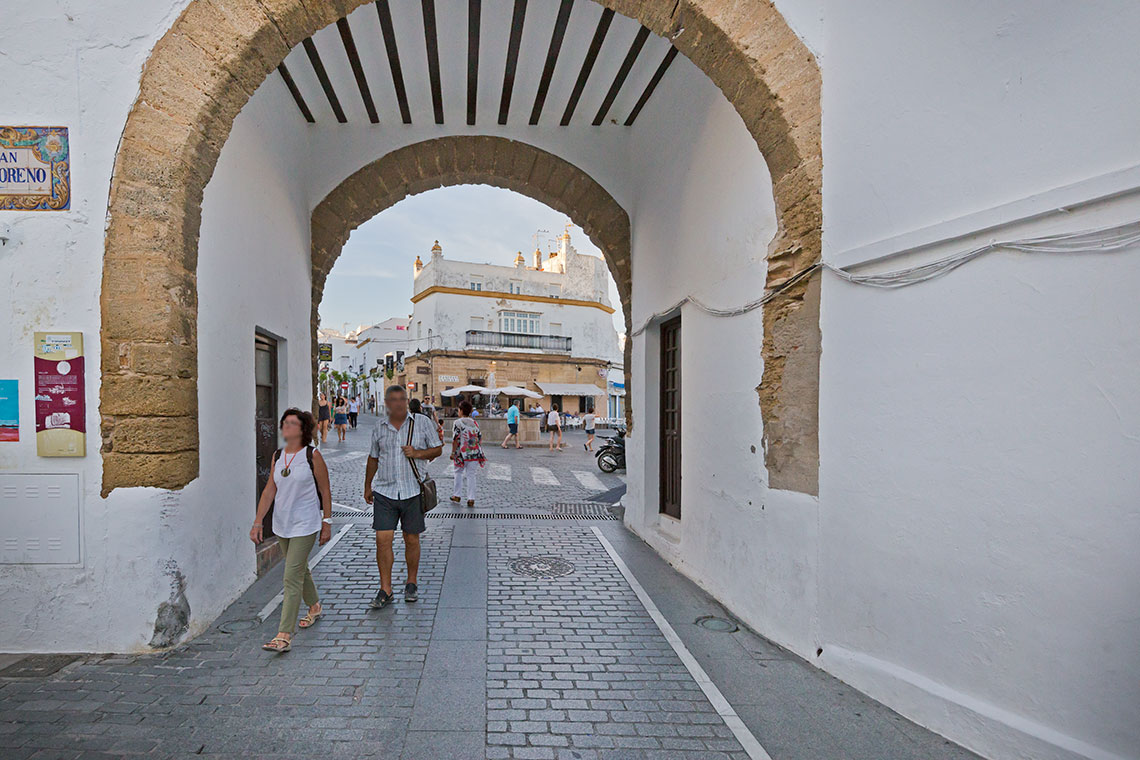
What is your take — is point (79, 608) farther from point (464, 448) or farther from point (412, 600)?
point (464, 448)

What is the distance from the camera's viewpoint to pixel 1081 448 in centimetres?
249

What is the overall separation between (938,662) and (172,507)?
4513mm

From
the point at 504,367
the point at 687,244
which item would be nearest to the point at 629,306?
the point at 687,244

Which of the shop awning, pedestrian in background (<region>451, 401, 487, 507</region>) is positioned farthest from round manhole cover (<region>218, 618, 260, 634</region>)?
the shop awning

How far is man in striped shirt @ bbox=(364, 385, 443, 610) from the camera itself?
15.3ft

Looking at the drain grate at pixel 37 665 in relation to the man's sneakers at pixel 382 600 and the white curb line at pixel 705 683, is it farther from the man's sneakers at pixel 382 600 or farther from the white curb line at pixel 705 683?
the white curb line at pixel 705 683

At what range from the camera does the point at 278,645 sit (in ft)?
12.4

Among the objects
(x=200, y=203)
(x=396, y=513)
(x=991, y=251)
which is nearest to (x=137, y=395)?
(x=200, y=203)

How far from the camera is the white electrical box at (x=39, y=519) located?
147 inches

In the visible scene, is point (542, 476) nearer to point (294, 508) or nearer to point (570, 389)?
point (294, 508)

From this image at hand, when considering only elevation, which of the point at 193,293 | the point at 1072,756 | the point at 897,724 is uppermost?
the point at 193,293

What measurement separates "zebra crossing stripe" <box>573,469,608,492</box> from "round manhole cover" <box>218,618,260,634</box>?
23.4 feet

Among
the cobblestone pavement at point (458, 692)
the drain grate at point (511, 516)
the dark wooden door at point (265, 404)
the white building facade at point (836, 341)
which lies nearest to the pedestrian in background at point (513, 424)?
the drain grate at point (511, 516)

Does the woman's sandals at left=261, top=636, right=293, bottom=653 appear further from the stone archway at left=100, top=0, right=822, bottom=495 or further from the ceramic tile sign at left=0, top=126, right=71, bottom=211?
the ceramic tile sign at left=0, top=126, right=71, bottom=211
